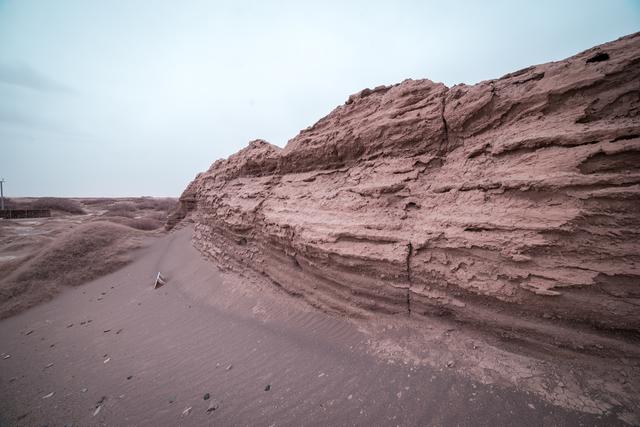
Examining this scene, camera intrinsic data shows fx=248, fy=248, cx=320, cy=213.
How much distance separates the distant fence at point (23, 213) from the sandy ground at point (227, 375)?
26.1m

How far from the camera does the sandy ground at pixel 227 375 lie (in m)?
2.23

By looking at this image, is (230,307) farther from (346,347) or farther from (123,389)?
(346,347)

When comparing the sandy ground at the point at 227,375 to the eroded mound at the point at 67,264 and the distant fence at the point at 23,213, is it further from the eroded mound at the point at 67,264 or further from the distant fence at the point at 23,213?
the distant fence at the point at 23,213

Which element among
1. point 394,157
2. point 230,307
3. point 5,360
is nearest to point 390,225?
point 394,157

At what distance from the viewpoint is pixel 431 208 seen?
3.21 metres

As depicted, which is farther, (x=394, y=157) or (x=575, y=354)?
(x=394, y=157)

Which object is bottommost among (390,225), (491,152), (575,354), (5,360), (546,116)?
(5,360)

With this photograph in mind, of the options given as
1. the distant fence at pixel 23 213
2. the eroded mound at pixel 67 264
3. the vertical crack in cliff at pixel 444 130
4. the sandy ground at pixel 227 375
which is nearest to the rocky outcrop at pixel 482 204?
the vertical crack in cliff at pixel 444 130

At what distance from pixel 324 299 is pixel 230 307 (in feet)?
7.00

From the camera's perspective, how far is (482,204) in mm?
2801

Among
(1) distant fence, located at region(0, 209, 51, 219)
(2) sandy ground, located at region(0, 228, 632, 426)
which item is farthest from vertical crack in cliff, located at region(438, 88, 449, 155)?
(1) distant fence, located at region(0, 209, 51, 219)

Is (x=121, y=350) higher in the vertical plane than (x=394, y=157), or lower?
lower

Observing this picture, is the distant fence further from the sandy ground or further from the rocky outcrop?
the rocky outcrop

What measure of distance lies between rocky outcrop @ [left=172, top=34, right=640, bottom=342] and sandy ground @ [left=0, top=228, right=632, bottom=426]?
0.68 metres
